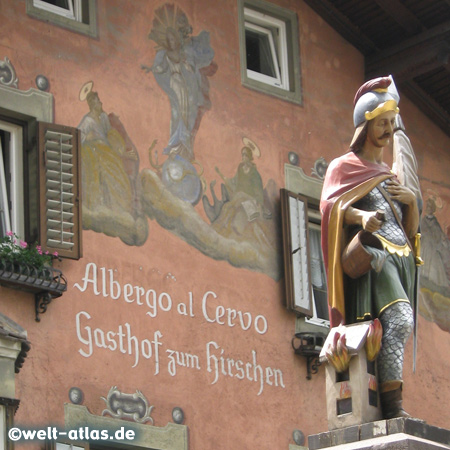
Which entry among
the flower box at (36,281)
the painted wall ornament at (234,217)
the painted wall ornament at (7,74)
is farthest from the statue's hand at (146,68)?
the flower box at (36,281)

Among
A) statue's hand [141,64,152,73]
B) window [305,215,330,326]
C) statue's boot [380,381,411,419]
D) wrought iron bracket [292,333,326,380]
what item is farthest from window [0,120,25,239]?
statue's boot [380,381,411,419]

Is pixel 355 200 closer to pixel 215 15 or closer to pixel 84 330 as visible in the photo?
pixel 84 330

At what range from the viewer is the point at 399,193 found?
9.98m

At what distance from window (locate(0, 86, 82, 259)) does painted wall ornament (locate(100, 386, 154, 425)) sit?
1.13 metres

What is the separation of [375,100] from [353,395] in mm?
1868

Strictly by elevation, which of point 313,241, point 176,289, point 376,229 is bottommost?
point 376,229

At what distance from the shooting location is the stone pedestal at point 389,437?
352 inches

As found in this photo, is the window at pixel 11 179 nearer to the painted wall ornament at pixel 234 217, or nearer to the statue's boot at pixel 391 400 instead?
the painted wall ornament at pixel 234 217

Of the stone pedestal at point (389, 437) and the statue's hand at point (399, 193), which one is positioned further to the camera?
the statue's hand at point (399, 193)

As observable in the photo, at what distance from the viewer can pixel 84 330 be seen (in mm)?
12781

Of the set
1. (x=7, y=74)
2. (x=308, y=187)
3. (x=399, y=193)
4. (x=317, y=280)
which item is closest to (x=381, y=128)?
(x=399, y=193)

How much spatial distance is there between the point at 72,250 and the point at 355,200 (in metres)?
3.63

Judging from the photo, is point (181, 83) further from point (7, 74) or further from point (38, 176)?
point (38, 176)

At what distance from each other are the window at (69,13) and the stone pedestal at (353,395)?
17.2 ft
